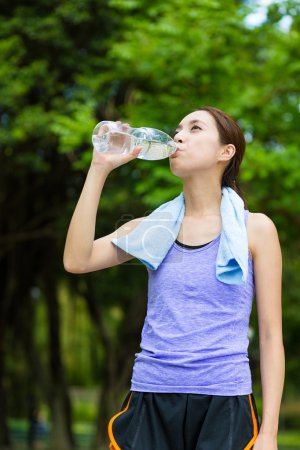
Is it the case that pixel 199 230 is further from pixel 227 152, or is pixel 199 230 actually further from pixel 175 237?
pixel 227 152

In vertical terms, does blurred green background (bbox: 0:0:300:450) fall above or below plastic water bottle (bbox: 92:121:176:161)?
below

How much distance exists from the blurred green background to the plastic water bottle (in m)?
4.55

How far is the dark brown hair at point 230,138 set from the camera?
221 centimetres

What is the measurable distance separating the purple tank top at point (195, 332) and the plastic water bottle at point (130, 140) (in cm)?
36

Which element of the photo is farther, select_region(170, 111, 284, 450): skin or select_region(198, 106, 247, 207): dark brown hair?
select_region(198, 106, 247, 207): dark brown hair

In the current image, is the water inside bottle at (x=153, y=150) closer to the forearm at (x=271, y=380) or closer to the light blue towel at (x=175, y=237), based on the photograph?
the light blue towel at (x=175, y=237)

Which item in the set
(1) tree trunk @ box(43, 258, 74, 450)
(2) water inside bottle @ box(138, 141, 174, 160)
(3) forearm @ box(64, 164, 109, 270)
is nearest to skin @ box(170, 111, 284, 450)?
(2) water inside bottle @ box(138, 141, 174, 160)

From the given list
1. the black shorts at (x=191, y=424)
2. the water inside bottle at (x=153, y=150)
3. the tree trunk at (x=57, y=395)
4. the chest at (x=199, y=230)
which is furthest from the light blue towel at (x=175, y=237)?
the tree trunk at (x=57, y=395)

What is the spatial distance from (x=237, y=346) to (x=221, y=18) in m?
5.54

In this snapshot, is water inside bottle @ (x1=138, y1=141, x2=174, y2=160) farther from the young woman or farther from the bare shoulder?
the bare shoulder

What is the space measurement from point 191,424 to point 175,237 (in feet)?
1.62

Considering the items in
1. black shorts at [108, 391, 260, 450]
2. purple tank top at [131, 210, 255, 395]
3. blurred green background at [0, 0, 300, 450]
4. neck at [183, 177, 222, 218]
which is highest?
neck at [183, 177, 222, 218]

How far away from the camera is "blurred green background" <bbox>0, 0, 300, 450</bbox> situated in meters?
7.24

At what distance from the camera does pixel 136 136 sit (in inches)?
89.7
